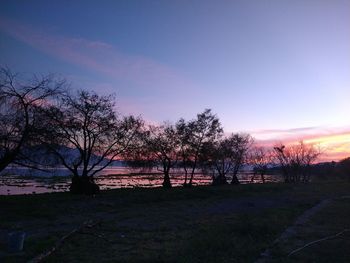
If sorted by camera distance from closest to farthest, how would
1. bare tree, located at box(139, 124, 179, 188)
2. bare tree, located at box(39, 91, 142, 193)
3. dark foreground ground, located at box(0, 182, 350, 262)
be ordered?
1. dark foreground ground, located at box(0, 182, 350, 262)
2. bare tree, located at box(39, 91, 142, 193)
3. bare tree, located at box(139, 124, 179, 188)

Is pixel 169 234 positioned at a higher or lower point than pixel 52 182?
lower

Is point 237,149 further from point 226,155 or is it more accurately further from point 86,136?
point 86,136

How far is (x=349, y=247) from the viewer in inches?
452

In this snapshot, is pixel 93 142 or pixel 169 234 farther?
pixel 93 142

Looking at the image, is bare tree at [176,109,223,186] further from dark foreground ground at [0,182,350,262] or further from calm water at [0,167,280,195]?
dark foreground ground at [0,182,350,262]

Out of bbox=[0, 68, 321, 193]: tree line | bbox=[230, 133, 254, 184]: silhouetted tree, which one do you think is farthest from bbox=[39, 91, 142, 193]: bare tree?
bbox=[230, 133, 254, 184]: silhouetted tree

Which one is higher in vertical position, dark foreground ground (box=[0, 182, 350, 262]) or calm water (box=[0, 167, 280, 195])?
calm water (box=[0, 167, 280, 195])

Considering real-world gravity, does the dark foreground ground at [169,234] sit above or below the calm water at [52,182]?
below

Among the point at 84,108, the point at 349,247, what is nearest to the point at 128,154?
the point at 84,108

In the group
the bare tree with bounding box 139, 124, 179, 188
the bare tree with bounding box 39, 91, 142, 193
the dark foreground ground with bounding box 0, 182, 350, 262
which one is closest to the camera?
the dark foreground ground with bounding box 0, 182, 350, 262

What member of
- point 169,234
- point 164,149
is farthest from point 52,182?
point 169,234

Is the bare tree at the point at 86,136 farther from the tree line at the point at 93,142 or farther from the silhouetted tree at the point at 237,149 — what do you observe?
the silhouetted tree at the point at 237,149

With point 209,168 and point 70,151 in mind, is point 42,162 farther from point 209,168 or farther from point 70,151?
point 209,168

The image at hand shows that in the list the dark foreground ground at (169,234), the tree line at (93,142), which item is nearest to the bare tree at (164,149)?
the tree line at (93,142)
